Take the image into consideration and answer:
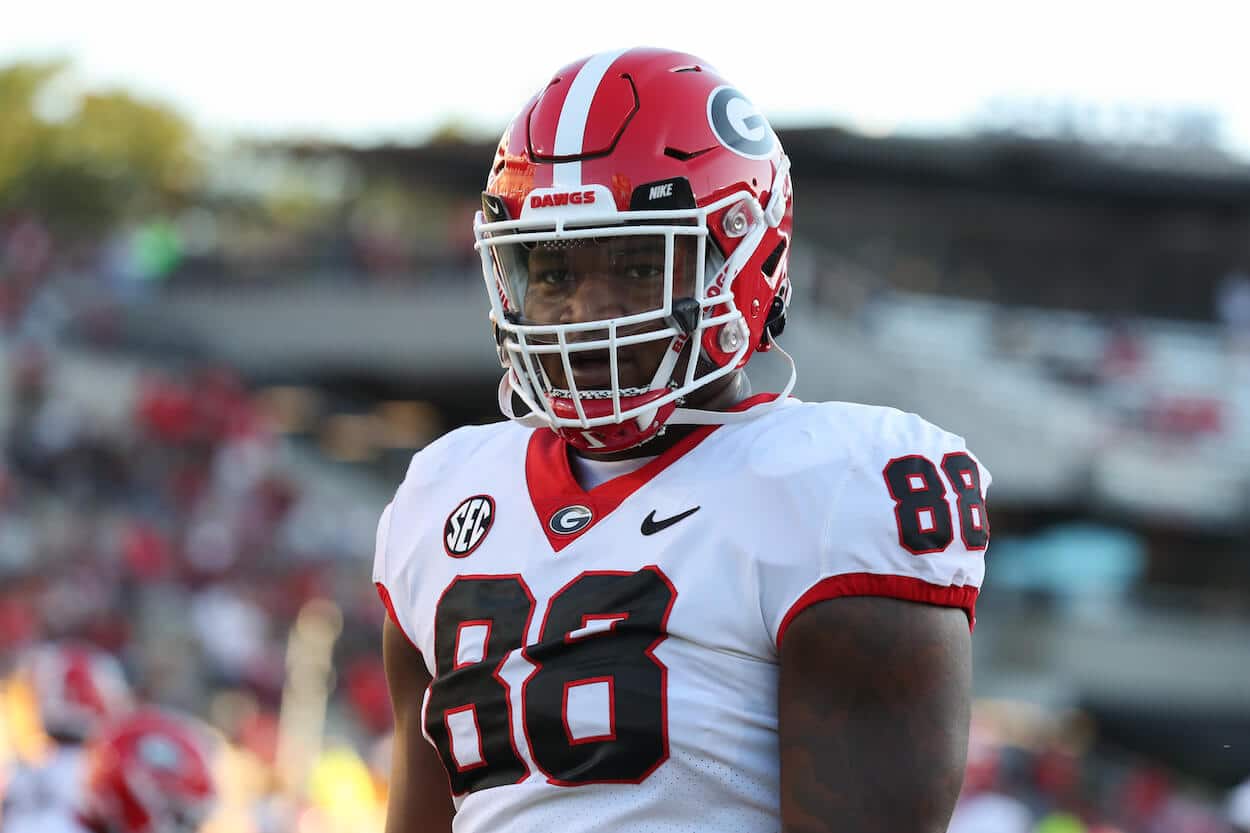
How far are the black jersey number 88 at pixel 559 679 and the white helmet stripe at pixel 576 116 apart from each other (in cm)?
49

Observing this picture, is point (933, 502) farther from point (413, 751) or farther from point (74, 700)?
point (74, 700)

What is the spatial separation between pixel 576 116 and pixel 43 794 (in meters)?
3.62

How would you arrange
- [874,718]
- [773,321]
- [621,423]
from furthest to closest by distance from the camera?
[773,321]
[621,423]
[874,718]

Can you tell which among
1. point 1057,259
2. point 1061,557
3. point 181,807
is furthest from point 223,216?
point 181,807

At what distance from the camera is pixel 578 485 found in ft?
6.67

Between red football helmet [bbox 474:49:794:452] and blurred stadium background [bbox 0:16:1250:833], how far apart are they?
4.27 m

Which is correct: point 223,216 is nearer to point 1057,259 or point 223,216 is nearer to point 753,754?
point 1057,259

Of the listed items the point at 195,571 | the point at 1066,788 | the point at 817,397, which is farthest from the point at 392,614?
the point at 817,397

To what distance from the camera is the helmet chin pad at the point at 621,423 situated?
194cm

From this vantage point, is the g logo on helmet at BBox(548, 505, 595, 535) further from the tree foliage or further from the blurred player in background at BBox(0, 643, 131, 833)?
the tree foliage

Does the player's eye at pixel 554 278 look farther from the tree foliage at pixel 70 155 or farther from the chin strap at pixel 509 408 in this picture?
the tree foliage at pixel 70 155

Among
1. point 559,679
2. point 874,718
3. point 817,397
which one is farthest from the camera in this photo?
point 817,397

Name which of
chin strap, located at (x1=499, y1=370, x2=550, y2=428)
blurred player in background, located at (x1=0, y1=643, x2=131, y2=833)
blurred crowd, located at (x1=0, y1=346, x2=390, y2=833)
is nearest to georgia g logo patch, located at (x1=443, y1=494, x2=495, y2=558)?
chin strap, located at (x1=499, y1=370, x2=550, y2=428)

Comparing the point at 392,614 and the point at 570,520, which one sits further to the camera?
the point at 392,614
